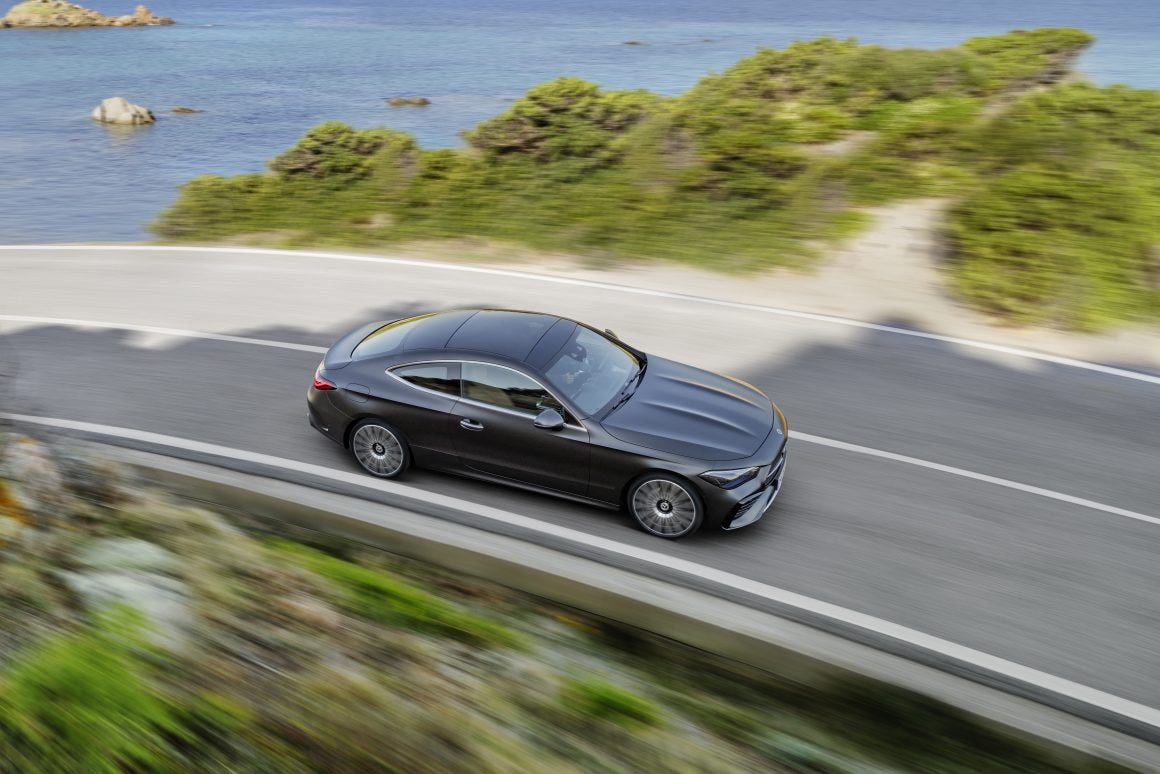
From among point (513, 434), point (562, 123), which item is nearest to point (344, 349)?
point (513, 434)

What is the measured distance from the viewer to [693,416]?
7.88m

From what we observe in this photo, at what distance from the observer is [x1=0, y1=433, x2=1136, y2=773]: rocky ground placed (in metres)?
4.02

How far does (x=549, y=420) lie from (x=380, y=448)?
5.82 feet

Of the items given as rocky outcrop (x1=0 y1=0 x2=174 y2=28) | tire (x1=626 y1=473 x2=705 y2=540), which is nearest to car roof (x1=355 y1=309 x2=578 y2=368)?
tire (x1=626 y1=473 x2=705 y2=540)

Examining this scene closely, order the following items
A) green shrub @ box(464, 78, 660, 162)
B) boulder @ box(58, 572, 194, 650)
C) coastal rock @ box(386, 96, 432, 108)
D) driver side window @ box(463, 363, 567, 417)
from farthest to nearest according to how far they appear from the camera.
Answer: coastal rock @ box(386, 96, 432, 108)
green shrub @ box(464, 78, 660, 162)
driver side window @ box(463, 363, 567, 417)
boulder @ box(58, 572, 194, 650)

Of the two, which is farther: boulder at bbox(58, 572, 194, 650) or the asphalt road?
the asphalt road

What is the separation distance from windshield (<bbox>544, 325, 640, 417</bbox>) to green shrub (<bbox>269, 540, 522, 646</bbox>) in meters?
2.22

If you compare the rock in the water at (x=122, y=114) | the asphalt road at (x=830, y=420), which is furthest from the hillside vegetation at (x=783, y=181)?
the rock in the water at (x=122, y=114)

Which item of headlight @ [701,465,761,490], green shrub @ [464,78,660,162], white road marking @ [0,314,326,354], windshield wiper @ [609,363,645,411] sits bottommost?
white road marking @ [0,314,326,354]

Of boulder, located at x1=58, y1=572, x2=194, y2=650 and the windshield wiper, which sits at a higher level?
boulder, located at x1=58, y1=572, x2=194, y2=650

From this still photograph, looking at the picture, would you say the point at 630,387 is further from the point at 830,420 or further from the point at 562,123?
the point at 562,123

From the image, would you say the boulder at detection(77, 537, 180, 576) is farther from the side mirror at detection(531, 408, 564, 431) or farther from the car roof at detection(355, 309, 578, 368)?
the car roof at detection(355, 309, 578, 368)

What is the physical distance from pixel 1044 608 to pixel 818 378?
4151 millimetres

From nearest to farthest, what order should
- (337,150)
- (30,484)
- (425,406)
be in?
(30,484)
(425,406)
(337,150)
